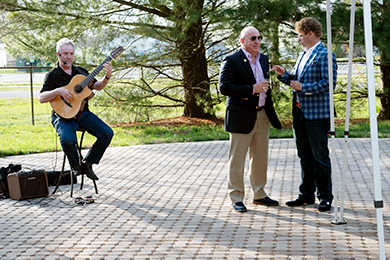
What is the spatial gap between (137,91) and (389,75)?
606 cm

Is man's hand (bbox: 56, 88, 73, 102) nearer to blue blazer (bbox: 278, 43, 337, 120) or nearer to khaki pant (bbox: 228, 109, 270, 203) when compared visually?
khaki pant (bbox: 228, 109, 270, 203)

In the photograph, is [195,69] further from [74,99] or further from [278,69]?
[278,69]

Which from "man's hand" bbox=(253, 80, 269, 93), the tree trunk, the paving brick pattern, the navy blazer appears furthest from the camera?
the tree trunk

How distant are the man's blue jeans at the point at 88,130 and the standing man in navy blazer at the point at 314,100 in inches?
89.2

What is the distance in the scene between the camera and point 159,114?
1340 cm

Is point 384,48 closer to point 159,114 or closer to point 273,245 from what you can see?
point 159,114

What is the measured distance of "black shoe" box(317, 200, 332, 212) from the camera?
524 cm

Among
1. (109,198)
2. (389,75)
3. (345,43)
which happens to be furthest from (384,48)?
(109,198)

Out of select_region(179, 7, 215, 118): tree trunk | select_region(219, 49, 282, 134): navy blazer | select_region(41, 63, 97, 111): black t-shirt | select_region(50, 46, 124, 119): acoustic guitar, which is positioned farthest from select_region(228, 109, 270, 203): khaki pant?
select_region(179, 7, 215, 118): tree trunk

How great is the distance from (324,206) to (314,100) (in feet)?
3.57

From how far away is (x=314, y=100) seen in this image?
→ 5.16 metres

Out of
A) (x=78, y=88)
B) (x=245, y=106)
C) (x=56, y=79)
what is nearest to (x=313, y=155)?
(x=245, y=106)

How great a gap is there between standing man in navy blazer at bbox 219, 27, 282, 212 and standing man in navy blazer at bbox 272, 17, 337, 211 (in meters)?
0.27

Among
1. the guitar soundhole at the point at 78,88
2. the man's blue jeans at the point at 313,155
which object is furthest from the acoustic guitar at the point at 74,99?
the man's blue jeans at the point at 313,155
